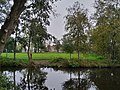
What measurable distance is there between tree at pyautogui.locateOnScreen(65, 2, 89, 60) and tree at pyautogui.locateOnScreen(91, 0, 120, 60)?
316 centimetres

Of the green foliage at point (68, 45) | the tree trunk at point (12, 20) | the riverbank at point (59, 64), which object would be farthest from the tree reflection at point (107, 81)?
the tree trunk at point (12, 20)

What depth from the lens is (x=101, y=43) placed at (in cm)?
4878

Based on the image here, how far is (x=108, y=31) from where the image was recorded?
157 feet

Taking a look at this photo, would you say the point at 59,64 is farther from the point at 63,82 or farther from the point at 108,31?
the point at 63,82

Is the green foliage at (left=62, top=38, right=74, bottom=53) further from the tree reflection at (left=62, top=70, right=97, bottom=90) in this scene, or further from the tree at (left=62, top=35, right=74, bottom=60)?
the tree reflection at (left=62, top=70, right=97, bottom=90)

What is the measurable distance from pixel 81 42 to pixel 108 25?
6303 mm

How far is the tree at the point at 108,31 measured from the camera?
47812 millimetres

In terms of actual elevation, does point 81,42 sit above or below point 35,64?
above

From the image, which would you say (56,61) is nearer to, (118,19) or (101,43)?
(101,43)

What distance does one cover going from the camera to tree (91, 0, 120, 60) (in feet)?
157

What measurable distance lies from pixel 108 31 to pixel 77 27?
620 centimetres

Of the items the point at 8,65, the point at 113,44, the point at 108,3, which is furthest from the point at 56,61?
the point at 108,3

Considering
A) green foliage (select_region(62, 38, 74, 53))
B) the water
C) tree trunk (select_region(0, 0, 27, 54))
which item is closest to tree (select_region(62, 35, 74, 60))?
green foliage (select_region(62, 38, 74, 53))

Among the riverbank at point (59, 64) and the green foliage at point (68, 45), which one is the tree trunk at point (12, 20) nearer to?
the riverbank at point (59, 64)
